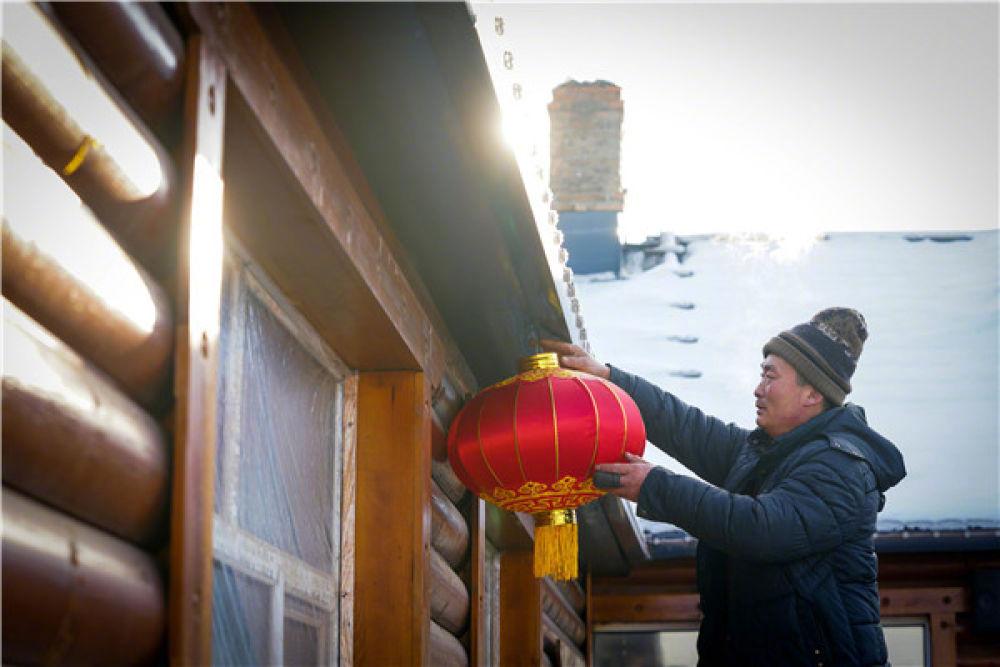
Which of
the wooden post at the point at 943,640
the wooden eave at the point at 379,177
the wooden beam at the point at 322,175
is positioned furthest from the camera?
the wooden post at the point at 943,640

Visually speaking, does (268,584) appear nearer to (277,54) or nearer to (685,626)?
(277,54)

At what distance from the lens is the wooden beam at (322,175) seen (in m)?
2.72

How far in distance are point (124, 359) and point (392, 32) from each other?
1.17 metres

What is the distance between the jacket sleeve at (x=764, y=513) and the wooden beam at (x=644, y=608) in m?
5.14

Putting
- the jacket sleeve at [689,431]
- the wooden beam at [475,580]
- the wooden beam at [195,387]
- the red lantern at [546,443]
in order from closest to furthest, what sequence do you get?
the wooden beam at [195,387], the red lantern at [546,443], the jacket sleeve at [689,431], the wooden beam at [475,580]

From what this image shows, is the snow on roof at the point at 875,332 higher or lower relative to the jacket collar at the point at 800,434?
higher

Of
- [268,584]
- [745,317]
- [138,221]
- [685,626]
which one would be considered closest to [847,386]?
[268,584]

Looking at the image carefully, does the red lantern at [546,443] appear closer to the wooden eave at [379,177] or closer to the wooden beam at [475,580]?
the wooden eave at [379,177]

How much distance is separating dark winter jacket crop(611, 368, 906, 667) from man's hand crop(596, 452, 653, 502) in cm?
4

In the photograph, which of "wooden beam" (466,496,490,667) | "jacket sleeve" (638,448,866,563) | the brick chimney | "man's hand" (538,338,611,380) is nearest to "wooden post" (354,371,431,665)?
"jacket sleeve" (638,448,866,563)

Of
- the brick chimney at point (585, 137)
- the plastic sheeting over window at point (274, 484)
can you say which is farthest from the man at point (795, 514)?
the brick chimney at point (585, 137)

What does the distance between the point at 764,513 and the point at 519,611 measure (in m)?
2.86

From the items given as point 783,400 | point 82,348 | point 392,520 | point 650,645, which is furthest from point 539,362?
point 650,645

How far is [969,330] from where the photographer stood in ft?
35.9
